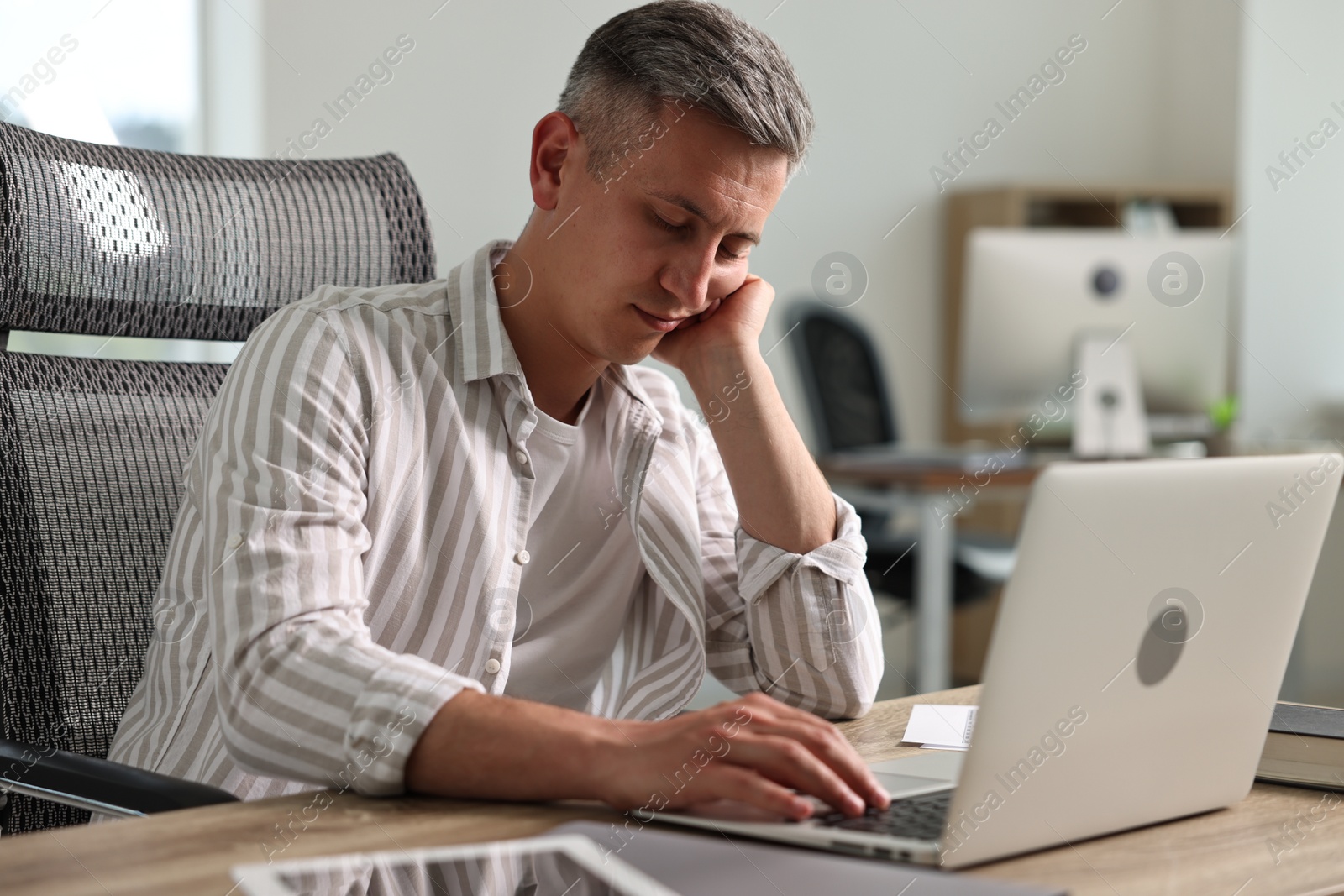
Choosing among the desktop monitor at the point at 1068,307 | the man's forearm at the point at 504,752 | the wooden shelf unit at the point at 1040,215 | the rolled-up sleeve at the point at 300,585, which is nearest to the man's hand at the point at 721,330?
the rolled-up sleeve at the point at 300,585

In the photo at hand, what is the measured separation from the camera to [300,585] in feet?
2.91

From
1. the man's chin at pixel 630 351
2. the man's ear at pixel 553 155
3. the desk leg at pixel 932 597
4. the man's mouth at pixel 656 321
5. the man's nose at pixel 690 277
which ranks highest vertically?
the man's ear at pixel 553 155

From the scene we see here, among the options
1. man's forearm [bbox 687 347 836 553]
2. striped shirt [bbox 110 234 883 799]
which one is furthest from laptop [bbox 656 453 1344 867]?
man's forearm [bbox 687 347 836 553]

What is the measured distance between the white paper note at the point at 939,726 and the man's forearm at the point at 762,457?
0.21 meters

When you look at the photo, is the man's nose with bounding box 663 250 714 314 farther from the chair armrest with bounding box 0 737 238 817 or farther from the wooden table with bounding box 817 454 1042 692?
the wooden table with bounding box 817 454 1042 692

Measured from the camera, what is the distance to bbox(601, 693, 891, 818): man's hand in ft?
2.45

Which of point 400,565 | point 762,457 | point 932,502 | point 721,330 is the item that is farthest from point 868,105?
point 400,565

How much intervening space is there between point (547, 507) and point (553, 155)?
33 centimetres

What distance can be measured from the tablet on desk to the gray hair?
66 cm

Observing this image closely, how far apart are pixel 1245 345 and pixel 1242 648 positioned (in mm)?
4183

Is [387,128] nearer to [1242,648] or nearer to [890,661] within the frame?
[890,661]

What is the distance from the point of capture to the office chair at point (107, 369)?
1150 millimetres

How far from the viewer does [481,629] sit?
1.13 meters

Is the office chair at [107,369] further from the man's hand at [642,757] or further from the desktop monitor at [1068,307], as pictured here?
the desktop monitor at [1068,307]
